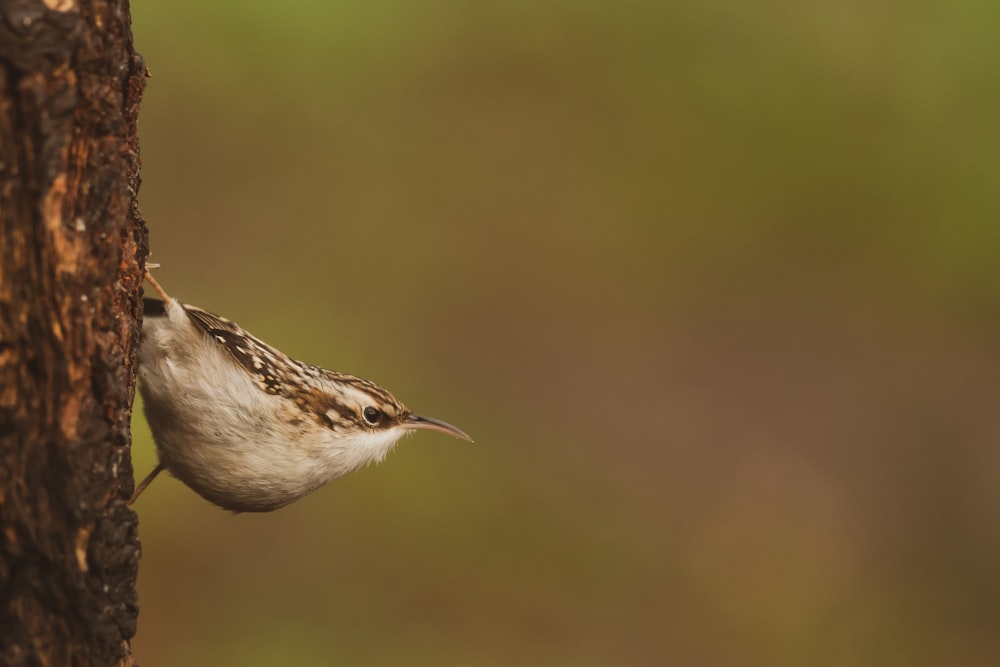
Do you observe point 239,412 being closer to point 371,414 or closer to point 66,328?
point 371,414

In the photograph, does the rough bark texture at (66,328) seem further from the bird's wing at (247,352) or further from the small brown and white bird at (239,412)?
the bird's wing at (247,352)

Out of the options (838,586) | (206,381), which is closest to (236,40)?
(206,381)

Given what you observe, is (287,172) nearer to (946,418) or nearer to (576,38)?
(576,38)

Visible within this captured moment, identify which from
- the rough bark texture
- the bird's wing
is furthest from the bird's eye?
the rough bark texture

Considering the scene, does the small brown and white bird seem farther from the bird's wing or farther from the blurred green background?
the blurred green background

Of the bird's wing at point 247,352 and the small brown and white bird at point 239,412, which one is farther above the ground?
the bird's wing at point 247,352

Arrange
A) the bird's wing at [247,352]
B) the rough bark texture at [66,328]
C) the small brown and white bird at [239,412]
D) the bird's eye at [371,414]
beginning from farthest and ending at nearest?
the bird's eye at [371,414]
the bird's wing at [247,352]
the small brown and white bird at [239,412]
the rough bark texture at [66,328]

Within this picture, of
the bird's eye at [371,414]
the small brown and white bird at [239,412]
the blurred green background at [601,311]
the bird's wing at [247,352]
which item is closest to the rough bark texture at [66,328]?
the small brown and white bird at [239,412]
